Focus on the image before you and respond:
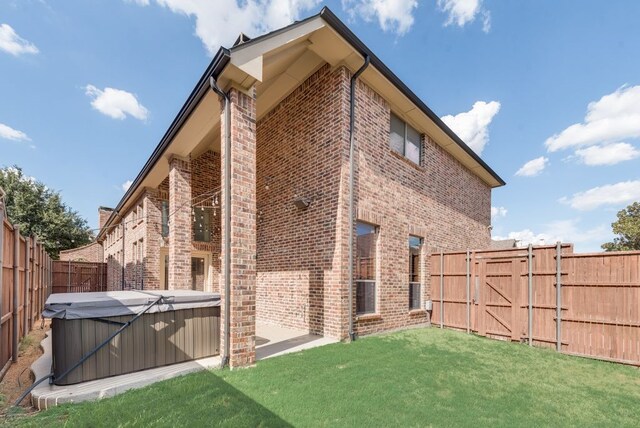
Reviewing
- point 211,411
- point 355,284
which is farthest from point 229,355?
point 355,284

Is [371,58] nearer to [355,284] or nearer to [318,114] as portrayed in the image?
[318,114]

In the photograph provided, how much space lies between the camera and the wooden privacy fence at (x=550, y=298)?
17.3 feet

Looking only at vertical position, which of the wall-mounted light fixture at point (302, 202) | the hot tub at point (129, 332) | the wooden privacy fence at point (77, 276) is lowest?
the wooden privacy fence at point (77, 276)

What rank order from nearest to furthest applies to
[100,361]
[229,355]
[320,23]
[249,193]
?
1. [100,361]
2. [229,355]
3. [249,193]
4. [320,23]

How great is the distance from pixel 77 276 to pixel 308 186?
17.1 meters

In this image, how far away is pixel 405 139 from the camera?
8.04 metres

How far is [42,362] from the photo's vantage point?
431 cm

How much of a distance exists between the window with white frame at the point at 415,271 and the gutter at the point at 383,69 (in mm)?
3468

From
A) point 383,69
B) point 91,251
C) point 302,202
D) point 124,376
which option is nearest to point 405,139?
point 383,69

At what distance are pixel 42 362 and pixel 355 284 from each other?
5305mm

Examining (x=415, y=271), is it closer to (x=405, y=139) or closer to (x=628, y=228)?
(x=405, y=139)

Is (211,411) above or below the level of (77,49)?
below

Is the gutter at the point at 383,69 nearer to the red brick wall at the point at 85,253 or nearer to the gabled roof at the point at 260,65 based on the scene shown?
the gabled roof at the point at 260,65

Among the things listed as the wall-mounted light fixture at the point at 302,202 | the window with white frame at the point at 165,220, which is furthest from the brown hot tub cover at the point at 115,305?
the window with white frame at the point at 165,220
